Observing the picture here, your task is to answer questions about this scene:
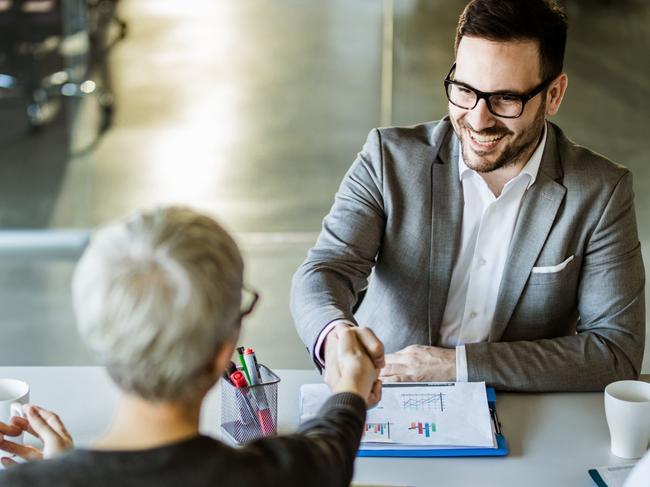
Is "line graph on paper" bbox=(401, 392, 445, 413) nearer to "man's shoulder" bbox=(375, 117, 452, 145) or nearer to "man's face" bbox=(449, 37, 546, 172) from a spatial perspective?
"man's face" bbox=(449, 37, 546, 172)

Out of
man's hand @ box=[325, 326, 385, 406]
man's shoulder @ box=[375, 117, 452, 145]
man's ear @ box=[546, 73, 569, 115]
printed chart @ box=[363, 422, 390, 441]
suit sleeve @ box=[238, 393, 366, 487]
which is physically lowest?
printed chart @ box=[363, 422, 390, 441]

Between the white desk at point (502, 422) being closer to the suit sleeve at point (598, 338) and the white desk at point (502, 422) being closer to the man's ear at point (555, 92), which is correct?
the suit sleeve at point (598, 338)

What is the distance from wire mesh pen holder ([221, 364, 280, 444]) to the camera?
63.1 inches

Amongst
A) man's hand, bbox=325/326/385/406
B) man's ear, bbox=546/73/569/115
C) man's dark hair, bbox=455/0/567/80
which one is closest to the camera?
man's hand, bbox=325/326/385/406

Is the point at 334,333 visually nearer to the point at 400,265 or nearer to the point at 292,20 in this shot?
the point at 400,265

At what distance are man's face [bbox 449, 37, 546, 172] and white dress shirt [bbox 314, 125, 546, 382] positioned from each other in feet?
0.19

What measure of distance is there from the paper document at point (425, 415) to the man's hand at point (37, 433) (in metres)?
→ 0.41

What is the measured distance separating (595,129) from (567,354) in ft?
10.8

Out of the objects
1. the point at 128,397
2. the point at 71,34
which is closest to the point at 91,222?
the point at 71,34

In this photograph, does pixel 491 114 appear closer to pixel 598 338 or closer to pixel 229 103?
pixel 598 338

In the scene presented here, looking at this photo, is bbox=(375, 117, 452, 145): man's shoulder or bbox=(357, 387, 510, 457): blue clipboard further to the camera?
bbox=(375, 117, 452, 145): man's shoulder

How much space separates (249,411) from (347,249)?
561mm

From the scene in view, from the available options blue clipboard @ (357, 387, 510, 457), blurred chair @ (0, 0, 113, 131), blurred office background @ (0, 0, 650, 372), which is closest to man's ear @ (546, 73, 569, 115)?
blue clipboard @ (357, 387, 510, 457)

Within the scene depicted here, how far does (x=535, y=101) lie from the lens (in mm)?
2037
